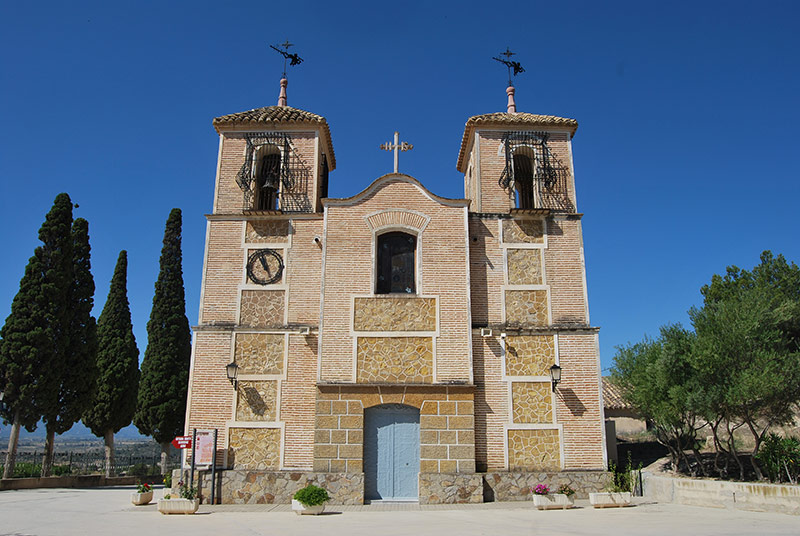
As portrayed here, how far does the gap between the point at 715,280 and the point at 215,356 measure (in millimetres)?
22239

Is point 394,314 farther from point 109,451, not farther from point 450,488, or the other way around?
point 109,451

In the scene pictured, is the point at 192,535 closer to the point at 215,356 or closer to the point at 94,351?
the point at 215,356

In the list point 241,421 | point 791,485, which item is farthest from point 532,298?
point 241,421

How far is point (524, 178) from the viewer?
18.3m

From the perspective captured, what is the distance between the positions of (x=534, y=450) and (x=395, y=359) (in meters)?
4.05

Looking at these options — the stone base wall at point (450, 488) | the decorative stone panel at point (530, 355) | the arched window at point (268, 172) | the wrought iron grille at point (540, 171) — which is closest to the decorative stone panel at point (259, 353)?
the arched window at point (268, 172)

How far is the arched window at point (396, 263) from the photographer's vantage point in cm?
1547

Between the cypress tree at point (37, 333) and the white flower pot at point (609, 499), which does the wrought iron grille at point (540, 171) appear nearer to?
the white flower pot at point (609, 499)

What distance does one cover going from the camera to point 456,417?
14.1 metres

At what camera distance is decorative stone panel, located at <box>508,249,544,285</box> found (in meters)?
15.6

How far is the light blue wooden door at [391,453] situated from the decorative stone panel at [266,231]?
527cm

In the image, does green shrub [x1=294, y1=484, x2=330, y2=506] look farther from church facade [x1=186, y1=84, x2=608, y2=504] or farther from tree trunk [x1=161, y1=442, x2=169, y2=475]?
tree trunk [x1=161, y1=442, x2=169, y2=475]

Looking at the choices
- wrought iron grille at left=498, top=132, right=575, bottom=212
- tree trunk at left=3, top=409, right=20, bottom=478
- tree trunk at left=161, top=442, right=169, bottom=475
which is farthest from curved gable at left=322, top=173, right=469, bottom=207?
tree trunk at left=161, top=442, right=169, bottom=475

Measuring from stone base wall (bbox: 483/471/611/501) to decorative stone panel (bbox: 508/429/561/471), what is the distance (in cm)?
20
